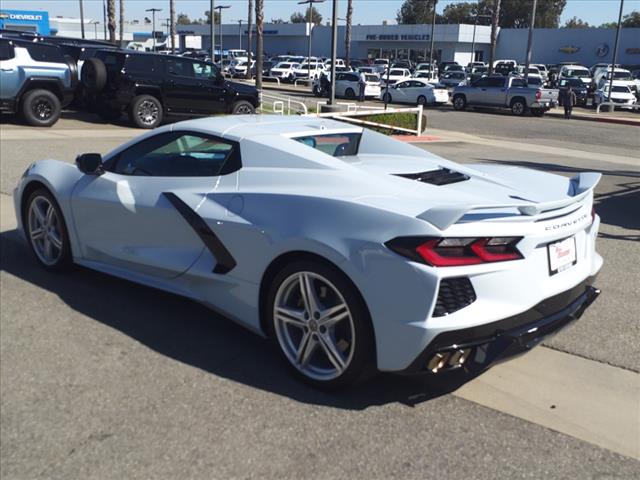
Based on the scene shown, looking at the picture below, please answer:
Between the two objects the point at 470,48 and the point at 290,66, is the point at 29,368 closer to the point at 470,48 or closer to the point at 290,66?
the point at 290,66

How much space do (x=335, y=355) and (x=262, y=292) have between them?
2.06ft

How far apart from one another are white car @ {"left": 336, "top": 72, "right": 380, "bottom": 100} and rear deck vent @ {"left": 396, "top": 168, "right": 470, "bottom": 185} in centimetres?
3294

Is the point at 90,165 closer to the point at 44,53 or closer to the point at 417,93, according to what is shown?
the point at 44,53

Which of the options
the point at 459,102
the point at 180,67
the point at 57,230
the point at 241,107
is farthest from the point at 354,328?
the point at 459,102

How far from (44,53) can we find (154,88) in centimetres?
278

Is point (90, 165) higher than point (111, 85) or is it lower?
higher

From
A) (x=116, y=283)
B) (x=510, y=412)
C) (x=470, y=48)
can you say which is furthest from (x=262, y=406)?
(x=470, y=48)

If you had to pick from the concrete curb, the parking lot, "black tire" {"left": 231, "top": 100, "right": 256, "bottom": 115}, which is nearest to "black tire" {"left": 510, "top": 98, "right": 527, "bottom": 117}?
the concrete curb

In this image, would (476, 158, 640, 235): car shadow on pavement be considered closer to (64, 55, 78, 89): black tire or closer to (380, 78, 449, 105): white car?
(64, 55, 78, 89): black tire

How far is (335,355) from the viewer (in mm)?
3809

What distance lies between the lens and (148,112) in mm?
18203

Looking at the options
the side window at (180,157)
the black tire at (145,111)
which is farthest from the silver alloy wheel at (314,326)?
the black tire at (145,111)

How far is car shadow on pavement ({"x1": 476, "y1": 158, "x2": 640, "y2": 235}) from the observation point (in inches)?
347

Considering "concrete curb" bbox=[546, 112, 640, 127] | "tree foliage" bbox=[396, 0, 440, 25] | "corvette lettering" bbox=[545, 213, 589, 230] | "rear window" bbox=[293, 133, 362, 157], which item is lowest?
→ "concrete curb" bbox=[546, 112, 640, 127]
